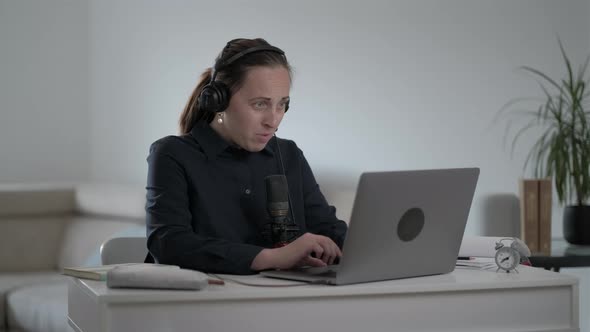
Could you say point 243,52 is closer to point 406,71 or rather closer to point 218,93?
point 218,93

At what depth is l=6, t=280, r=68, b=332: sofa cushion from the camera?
3.14 meters

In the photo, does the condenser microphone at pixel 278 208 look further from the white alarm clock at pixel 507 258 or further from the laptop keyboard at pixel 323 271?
the white alarm clock at pixel 507 258

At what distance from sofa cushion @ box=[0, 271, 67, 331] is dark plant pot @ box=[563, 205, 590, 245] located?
6.96 ft

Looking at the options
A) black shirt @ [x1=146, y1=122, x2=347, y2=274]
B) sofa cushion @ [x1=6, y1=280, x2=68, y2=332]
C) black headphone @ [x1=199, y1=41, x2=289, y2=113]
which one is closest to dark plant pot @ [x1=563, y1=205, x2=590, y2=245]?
black shirt @ [x1=146, y1=122, x2=347, y2=274]

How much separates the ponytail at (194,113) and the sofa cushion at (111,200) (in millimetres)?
1783

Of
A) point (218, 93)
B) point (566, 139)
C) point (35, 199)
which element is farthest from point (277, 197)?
point (35, 199)

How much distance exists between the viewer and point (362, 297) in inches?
58.1

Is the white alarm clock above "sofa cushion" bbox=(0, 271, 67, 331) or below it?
above

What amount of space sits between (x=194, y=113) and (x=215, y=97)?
7.6 inches

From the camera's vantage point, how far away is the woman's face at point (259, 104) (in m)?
1.94

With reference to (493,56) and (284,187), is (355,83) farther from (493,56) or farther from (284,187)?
(284,187)

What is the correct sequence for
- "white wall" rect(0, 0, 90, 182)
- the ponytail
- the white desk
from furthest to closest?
"white wall" rect(0, 0, 90, 182)
the ponytail
the white desk

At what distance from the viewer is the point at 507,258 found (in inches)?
65.9

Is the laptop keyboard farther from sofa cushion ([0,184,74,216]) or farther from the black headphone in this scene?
sofa cushion ([0,184,74,216])
